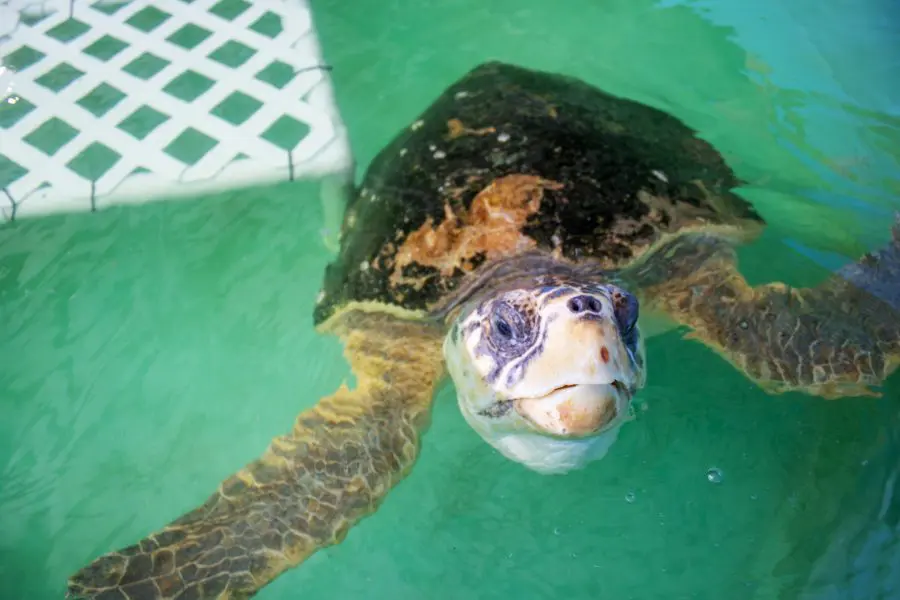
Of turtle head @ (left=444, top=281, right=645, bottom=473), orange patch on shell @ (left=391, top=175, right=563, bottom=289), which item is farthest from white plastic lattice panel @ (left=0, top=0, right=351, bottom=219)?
turtle head @ (left=444, top=281, right=645, bottom=473)

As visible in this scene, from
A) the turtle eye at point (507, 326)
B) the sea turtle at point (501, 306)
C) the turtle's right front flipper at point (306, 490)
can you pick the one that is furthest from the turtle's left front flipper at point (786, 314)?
the turtle's right front flipper at point (306, 490)

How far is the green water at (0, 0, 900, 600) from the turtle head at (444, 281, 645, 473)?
1.49 feet

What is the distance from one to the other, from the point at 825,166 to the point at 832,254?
22.3 inches

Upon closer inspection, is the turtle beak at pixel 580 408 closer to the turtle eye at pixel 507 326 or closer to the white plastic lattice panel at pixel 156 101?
the turtle eye at pixel 507 326

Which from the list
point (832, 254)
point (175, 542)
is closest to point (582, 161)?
point (832, 254)

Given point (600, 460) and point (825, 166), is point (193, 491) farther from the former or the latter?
point (825, 166)

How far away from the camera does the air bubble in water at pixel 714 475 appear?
2.21m

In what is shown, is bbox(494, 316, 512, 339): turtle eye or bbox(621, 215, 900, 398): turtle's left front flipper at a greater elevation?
bbox(494, 316, 512, 339): turtle eye

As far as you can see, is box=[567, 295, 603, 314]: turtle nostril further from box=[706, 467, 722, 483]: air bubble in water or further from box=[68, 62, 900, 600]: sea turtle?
box=[706, 467, 722, 483]: air bubble in water

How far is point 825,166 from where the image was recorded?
3084mm

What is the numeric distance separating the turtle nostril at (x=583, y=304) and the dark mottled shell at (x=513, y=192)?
58 centimetres

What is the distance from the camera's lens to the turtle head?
153 centimetres

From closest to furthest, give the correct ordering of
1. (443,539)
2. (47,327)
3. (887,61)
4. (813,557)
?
(813,557) → (443,539) → (47,327) → (887,61)

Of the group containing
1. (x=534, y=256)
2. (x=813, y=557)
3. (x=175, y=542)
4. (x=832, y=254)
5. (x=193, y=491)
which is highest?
(x=534, y=256)
